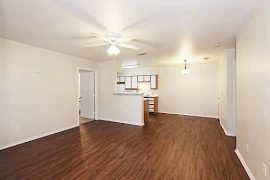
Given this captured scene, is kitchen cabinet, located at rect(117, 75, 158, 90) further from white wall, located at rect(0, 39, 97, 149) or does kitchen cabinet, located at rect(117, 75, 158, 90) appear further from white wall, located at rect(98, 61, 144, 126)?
white wall, located at rect(0, 39, 97, 149)

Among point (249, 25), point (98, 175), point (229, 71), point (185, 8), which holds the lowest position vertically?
point (98, 175)

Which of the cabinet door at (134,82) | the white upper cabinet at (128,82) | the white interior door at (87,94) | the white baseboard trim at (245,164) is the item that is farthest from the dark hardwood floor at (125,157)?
the white upper cabinet at (128,82)

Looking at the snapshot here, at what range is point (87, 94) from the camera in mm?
5812

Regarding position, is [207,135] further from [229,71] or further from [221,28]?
[221,28]

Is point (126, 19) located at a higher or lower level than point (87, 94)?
higher

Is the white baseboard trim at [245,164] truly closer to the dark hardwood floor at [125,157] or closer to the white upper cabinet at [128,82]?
the dark hardwood floor at [125,157]

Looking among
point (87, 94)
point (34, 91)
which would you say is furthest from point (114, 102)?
point (34, 91)

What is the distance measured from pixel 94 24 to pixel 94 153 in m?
2.46

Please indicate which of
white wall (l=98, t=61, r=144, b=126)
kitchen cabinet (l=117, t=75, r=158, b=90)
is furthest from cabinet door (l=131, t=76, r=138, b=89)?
white wall (l=98, t=61, r=144, b=126)

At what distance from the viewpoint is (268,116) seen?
1.53m

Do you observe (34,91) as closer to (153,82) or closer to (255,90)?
(255,90)

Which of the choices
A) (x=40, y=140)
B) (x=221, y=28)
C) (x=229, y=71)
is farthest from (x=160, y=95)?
(x=40, y=140)

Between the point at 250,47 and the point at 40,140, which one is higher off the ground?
the point at 250,47

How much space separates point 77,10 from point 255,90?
2.73 meters
